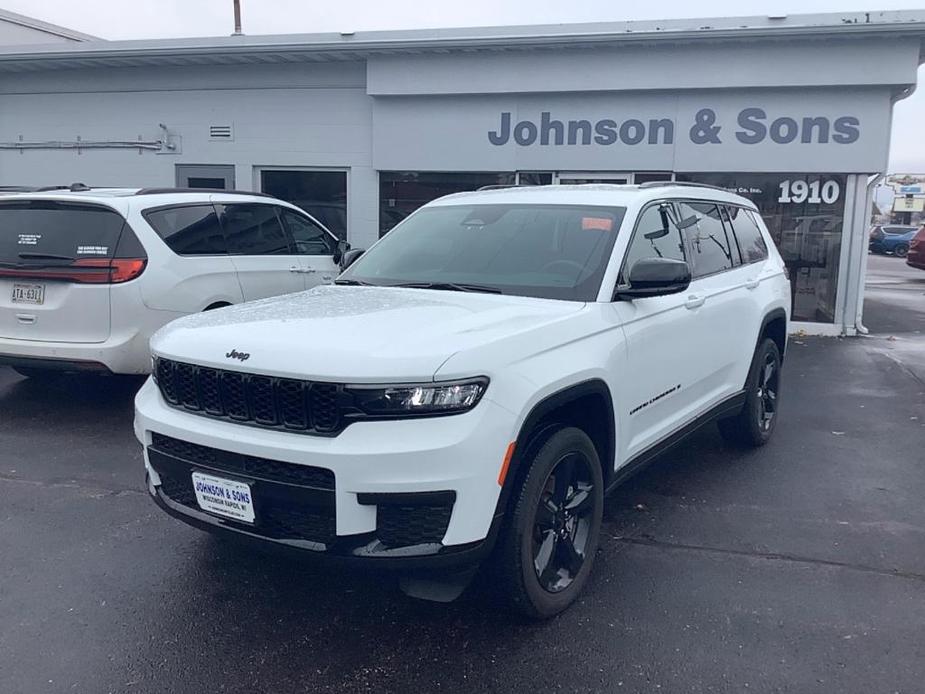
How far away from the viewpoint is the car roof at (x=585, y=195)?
182 inches

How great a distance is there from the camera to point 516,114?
39.1 feet

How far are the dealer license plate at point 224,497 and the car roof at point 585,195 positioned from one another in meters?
2.44

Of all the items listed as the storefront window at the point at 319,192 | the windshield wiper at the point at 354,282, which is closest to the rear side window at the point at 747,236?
the windshield wiper at the point at 354,282

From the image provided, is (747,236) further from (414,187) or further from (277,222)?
(414,187)

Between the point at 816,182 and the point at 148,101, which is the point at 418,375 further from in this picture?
the point at 148,101

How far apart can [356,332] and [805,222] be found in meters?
9.75

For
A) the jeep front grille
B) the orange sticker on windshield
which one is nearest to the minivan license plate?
the jeep front grille

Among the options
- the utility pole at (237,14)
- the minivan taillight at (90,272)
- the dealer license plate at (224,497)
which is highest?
the utility pole at (237,14)

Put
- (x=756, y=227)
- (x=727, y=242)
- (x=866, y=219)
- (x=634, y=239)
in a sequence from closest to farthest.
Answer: (x=634, y=239)
(x=727, y=242)
(x=756, y=227)
(x=866, y=219)

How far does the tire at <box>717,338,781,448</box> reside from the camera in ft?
19.3

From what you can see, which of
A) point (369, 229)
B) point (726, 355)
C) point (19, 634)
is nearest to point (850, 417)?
point (726, 355)

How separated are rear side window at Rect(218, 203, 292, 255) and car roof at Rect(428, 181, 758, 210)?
9.02 ft

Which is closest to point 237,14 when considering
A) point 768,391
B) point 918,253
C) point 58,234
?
point 918,253

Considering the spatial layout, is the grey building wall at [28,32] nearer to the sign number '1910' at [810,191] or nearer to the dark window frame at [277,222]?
the dark window frame at [277,222]
